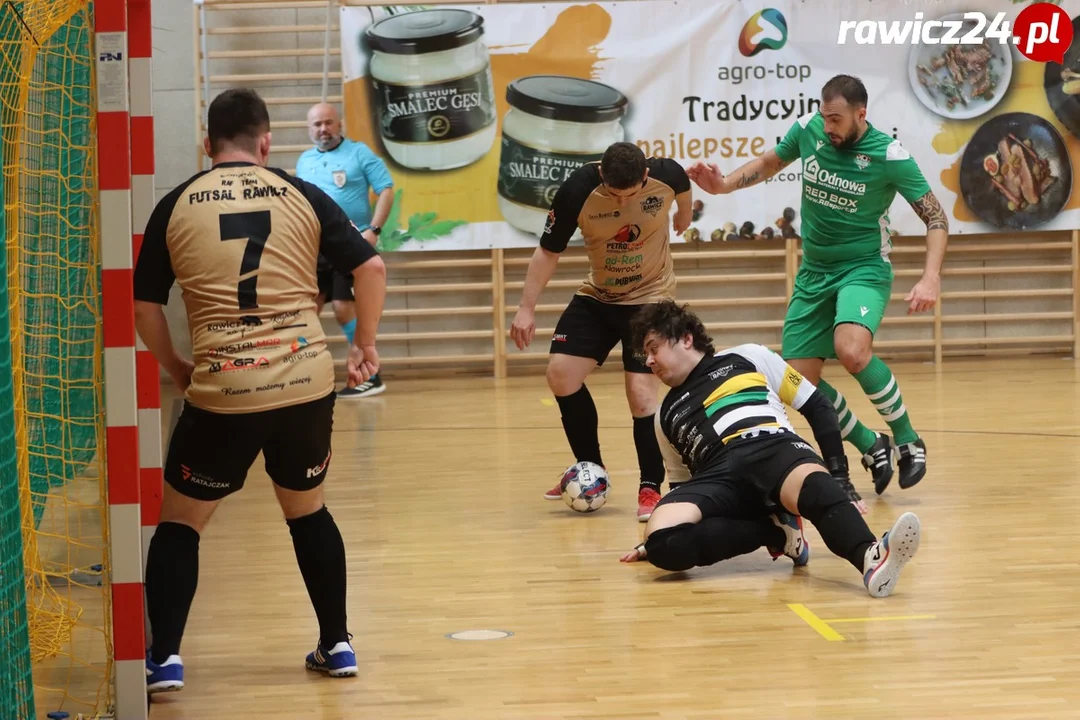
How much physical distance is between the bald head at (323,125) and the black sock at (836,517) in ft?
18.5

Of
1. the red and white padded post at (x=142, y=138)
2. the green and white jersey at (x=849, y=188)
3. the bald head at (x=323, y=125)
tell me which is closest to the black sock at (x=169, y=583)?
the red and white padded post at (x=142, y=138)

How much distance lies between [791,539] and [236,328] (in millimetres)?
1898

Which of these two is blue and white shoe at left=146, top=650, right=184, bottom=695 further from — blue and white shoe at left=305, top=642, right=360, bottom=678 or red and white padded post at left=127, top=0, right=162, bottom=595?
red and white padded post at left=127, top=0, right=162, bottom=595

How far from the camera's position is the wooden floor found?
9.39 ft

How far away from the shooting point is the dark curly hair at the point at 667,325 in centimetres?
407

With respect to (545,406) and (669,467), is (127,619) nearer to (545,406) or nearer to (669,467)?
(669,467)

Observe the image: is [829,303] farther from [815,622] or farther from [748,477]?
[815,622]

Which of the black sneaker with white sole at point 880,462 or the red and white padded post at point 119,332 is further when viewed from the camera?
the black sneaker with white sole at point 880,462

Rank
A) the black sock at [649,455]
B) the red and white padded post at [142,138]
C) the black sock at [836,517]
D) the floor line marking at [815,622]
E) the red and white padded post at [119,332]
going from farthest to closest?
the black sock at [649,455] → the black sock at [836,517] → the floor line marking at [815,622] → the red and white padded post at [142,138] → the red and white padded post at [119,332]

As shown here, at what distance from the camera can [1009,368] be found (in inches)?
384

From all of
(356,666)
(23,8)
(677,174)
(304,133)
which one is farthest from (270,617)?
(304,133)

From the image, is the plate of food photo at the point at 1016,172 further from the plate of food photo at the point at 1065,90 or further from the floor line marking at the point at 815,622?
the floor line marking at the point at 815,622

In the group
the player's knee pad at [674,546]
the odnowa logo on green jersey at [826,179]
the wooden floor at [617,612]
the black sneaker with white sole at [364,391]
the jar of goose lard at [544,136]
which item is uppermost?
the jar of goose lard at [544,136]

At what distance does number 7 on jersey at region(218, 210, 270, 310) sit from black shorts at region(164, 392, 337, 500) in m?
0.25
